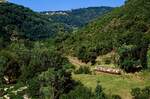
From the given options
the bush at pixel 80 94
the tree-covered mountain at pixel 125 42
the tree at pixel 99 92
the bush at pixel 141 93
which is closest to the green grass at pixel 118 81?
the bush at pixel 141 93

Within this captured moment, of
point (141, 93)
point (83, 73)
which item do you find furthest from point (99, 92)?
point (83, 73)

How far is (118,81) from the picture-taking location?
110 m

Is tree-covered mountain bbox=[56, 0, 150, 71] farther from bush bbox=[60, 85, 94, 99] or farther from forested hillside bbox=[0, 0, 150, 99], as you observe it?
bush bbox=[60, 85, 94, 99]

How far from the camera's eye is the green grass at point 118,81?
10300 cm

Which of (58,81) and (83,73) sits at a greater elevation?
(58,81)

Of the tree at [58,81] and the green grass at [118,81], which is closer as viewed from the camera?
the green grass at [118,81]

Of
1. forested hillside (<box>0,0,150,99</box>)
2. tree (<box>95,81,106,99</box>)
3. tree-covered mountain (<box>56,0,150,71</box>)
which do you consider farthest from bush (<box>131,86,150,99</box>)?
tree-covered mountain (<box>56,0,150,71</box>)

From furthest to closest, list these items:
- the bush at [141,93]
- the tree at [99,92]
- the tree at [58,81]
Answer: the tree at [58,81] < the tree at [99,92] < the bush at [141,93]

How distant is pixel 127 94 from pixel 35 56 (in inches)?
1605

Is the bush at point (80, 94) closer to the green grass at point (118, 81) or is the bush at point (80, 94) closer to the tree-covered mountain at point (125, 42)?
the green grass at point (118, 81)

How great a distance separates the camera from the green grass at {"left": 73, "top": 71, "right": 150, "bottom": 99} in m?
103

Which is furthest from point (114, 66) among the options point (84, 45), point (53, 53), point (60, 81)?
point (84, 45)

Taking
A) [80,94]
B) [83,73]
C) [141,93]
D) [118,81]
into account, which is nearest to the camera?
[141,93]

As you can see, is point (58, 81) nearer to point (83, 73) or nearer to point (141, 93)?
point (83, 73)
